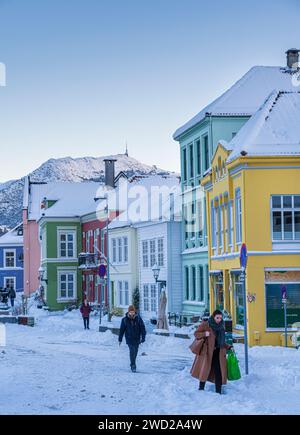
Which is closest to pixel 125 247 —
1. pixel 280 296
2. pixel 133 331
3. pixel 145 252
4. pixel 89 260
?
pixel 145 252

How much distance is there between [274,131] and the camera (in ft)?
93.2

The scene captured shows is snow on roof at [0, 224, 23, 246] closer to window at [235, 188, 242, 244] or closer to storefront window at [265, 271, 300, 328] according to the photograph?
window at [235, 188, 242, 244]

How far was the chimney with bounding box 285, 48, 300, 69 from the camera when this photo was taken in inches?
1518

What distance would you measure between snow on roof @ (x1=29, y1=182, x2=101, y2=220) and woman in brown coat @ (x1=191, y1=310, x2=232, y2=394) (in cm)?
4083

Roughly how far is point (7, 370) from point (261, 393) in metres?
7.82

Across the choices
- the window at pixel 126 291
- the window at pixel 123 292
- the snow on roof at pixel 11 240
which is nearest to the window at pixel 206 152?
the window at pixel 126 291

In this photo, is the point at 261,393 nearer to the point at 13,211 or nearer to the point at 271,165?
the point at 271,165

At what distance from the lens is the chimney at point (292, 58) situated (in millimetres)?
38550

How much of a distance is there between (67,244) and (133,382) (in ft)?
142

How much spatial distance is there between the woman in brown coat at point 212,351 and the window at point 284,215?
1198cm

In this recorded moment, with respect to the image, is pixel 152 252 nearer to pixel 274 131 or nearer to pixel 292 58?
pixel 292 58

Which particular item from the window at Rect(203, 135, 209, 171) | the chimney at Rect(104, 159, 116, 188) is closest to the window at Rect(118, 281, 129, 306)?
the chimney at Rect(104, 159, 116, 188)
